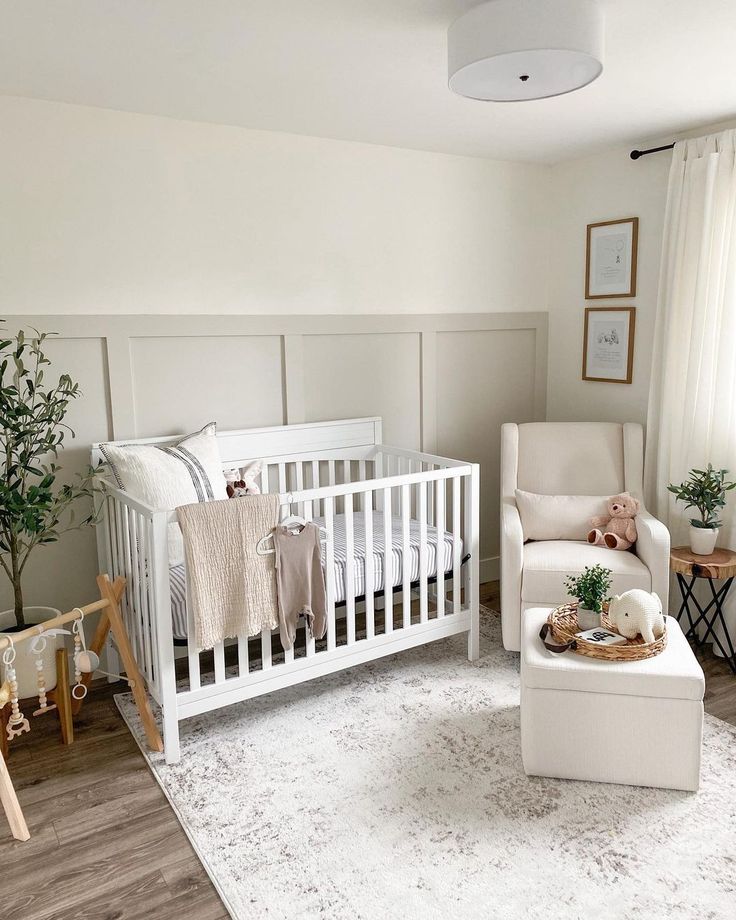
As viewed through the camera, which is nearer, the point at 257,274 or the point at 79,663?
the point at 79,663

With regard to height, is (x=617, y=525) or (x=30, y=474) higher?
(x=30, y=474)

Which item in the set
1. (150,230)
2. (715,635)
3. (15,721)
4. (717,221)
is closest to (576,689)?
(715,635)

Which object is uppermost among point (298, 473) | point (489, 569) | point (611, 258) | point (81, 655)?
point (611, 258)

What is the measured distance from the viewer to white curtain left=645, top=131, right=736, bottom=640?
10.8 ft

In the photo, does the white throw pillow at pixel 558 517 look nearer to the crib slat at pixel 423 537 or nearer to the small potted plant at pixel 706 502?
the small potted plant at pixel 706 502

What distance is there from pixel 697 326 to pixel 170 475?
2352 millimetres

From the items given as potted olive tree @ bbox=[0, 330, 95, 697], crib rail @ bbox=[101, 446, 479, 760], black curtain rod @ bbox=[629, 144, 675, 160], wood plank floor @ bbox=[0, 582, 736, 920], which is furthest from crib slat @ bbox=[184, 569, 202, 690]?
black curtain rod @ bbox=[629, 144, 675, 160]

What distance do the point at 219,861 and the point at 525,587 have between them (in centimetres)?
161

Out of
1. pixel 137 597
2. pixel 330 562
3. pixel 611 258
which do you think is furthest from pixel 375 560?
pixel 611 258

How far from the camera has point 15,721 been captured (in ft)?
7.93

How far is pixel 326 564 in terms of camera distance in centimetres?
279

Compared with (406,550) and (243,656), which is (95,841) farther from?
(406,550)

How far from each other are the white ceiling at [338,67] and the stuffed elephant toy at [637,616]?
1.70 metres

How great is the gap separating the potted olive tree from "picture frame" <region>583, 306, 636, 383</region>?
258 centimetres
